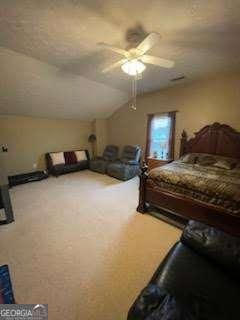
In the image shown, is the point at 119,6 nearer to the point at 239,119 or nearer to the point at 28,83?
the point at 28,83

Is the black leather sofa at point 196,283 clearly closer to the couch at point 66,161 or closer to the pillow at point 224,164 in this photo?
the pillow at point 224,164

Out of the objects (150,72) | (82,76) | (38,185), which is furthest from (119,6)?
(38,185)

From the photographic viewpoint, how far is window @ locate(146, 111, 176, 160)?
4668 millimetres

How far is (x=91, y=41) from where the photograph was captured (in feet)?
7.85

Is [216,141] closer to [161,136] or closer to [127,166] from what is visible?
[161,136]

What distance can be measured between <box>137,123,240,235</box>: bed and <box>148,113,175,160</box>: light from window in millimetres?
868

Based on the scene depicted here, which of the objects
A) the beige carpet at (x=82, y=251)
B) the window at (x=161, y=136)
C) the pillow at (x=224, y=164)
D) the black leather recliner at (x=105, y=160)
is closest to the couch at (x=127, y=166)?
the black leather recliner at (x=105, y=160)

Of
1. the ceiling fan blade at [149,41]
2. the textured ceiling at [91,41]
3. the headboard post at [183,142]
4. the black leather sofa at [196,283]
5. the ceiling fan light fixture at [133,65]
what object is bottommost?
the black leather sofa at [196,283]

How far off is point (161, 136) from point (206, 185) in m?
2.81

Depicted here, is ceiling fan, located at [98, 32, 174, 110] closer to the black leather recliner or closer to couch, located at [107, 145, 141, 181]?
couch, located at [107, 145, 141, 181]

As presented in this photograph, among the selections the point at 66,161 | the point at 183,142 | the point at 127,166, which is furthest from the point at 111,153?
the point at 183,142

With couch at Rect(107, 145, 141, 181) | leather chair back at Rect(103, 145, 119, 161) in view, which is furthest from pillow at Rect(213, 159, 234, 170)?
leather chair back at Rect(103, 145, 119, 161)

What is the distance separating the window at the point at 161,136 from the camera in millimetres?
4668

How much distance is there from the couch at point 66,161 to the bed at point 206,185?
3.14 meters
